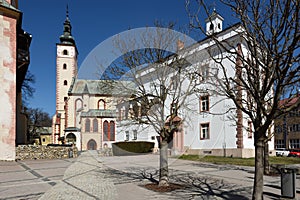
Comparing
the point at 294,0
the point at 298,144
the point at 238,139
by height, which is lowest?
the point at 298,144

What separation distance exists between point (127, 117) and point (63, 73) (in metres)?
52.7

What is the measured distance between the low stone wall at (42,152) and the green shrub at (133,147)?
6259mm

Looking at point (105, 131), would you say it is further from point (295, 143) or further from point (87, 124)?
point (295, 143)

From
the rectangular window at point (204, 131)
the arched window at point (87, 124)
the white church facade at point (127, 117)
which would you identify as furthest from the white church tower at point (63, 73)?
the rectangular window at point (204, 131)

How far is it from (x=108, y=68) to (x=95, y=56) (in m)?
1.59

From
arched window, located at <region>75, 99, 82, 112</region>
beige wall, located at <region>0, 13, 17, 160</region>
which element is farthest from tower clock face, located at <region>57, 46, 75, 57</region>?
beige wall, located at <region>0, 13, 17, 160</region>

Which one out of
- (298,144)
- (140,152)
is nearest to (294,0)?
(140,152)

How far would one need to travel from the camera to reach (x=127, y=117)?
1128cm

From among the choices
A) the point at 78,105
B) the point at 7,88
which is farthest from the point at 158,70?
the point at 78,105

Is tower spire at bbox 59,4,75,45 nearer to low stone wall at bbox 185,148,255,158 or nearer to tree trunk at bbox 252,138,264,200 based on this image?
low stone wall at bbox 185,148,255,158

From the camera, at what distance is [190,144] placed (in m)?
24.1

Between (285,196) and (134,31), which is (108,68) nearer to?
(134,31)

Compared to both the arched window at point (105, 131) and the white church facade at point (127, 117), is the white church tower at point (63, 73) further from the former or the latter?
the arched window at point (105, 131)

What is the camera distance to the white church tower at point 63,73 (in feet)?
184
